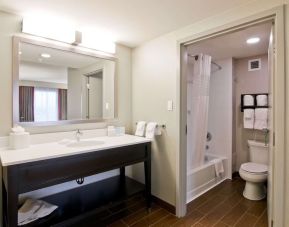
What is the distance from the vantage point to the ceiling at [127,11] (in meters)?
1.54

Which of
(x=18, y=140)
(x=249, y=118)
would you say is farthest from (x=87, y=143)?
(x=249, y=118)

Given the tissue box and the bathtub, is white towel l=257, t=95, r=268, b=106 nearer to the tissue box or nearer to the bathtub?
the bathtub

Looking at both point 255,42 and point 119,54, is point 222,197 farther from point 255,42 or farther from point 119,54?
point 119,54

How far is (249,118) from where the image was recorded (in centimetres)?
305

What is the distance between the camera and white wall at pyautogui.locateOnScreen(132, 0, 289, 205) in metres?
2.07

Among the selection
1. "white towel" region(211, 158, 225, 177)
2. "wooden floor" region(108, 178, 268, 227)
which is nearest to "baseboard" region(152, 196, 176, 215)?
"wooden floor" region(108, 178, 268, 227)

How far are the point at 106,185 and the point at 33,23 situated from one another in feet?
6.36

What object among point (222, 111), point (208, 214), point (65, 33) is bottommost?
point (208, 214)

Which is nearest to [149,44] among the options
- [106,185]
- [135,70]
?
[135,70]

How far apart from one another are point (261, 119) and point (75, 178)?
290 centimetres

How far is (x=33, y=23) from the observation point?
5.79 feet

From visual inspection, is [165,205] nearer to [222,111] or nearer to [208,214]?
[208,214]

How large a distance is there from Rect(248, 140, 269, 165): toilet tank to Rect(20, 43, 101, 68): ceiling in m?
2.74

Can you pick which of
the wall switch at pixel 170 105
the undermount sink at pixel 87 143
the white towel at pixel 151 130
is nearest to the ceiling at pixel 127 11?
the wall switch at pixel 170 105
